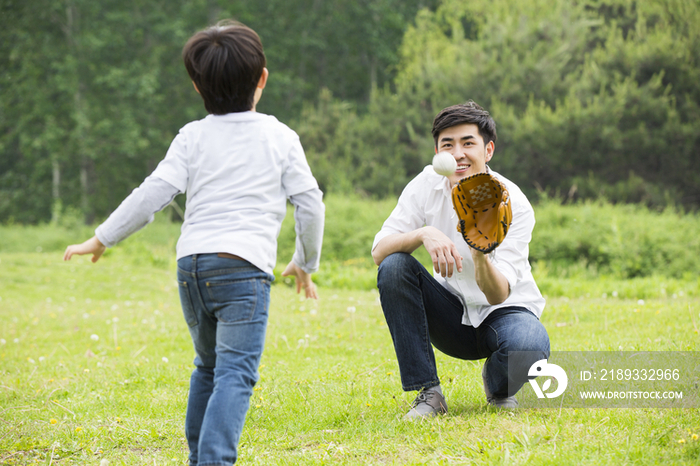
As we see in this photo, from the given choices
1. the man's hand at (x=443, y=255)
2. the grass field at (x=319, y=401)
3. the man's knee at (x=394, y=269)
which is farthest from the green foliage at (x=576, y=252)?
the man's hand at (x=443, y=255)

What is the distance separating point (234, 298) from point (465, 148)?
52.4 inches

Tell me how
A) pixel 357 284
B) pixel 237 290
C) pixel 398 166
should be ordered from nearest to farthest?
pixel 237 290 < pixel 357 284 < pixel 398 166

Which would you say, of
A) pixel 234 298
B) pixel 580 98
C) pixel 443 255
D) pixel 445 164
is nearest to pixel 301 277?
pixel 234 298

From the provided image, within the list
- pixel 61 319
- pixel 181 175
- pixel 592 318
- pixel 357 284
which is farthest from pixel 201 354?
pixel 357 284

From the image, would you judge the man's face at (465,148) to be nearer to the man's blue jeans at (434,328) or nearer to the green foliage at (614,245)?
the man's blue jeans at (434,328)

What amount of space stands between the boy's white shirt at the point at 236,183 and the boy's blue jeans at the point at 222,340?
0.22ft

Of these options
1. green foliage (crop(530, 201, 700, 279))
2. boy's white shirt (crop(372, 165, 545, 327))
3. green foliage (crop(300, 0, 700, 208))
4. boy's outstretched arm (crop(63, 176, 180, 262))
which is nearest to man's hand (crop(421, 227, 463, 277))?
boy's white shirt (crop(372, 165, 545, 327))

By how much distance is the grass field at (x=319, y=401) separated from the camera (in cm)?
233

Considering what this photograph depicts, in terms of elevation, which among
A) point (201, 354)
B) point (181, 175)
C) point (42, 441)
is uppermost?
point (181, 175)

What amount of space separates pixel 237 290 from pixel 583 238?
33.0 feet

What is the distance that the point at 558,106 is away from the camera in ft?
56.2

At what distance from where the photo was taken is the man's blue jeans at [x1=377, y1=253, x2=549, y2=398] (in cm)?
265

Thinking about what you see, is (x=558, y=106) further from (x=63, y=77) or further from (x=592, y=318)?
(x=63, y=77)

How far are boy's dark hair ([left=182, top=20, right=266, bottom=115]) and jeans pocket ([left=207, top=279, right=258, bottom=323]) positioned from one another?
649 mm
